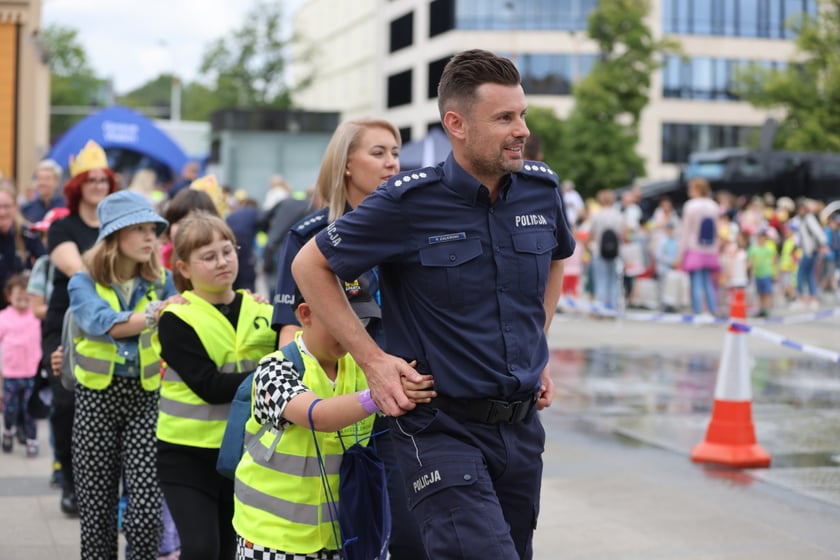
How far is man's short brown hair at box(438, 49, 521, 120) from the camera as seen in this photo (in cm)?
383

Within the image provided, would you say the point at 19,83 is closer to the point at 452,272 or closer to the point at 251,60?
the point at 452,272

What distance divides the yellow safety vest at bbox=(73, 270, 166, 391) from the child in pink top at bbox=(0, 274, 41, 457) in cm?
361

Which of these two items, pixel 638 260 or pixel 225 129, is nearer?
pixel 638 260

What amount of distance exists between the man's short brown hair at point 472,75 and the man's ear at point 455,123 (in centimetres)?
2

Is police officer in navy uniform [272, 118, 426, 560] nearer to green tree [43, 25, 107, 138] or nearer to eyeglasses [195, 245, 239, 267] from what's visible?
eyeglasses [195, 245, 239, 267]

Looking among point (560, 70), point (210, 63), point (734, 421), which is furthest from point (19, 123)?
point (560, 70)

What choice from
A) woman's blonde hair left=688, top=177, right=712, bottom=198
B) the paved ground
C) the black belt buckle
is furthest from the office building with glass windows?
the black belt buckle

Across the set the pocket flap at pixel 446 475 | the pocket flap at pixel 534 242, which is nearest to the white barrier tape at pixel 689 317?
the pocket flap at pixel 534 242

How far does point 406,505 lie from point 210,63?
207 ft

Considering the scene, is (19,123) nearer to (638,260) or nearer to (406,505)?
(638,260)

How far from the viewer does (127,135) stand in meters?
22.4

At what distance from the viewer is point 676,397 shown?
→ 39.4 ft

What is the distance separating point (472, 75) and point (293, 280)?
4.32ft

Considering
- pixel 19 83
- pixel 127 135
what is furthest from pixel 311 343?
pixel 19 83
